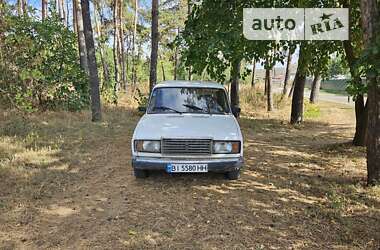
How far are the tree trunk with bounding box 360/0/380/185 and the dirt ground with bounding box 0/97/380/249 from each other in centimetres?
38

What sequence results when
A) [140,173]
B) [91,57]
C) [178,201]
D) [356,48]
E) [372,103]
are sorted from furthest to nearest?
[91,57] < [356,48] < [140,173] < [372,103] < [178,201]

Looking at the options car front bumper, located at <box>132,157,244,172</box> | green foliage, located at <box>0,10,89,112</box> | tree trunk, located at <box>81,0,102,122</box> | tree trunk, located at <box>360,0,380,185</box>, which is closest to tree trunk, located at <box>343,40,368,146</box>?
tree trunk, located at <box>360,0,380,185</box>

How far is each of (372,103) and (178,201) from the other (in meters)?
3.64

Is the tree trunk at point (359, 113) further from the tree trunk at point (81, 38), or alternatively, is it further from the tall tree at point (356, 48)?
the tree trunk at point (81, 38)

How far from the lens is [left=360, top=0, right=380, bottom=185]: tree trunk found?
18.3 feet

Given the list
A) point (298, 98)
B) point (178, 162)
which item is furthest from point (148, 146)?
point (298, 98)

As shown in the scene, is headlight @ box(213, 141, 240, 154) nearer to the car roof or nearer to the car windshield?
the car windshield

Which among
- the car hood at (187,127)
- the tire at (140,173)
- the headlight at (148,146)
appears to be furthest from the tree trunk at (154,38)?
the headlight at (148,146)

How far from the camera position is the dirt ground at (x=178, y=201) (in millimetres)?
4363

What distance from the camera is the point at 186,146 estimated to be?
5.80 metres

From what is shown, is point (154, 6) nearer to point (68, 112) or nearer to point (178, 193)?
point (68, 112)

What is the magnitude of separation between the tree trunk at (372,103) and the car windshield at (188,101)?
100 inches

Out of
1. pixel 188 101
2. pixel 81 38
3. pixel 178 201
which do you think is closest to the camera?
pixel 178 201

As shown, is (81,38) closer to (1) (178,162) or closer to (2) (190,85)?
(2) (190,85)
